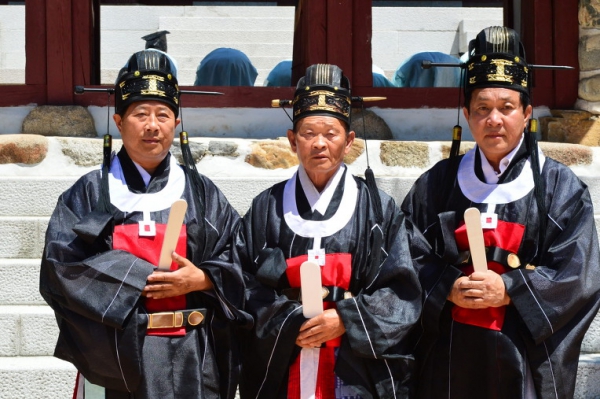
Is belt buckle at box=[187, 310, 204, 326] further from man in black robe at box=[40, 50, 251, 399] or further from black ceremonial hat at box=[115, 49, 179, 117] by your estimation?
black ceremonial hat at box=[115, 49, 179, 117]

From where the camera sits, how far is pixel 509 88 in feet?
13.4

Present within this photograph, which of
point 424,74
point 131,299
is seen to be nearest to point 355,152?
point 131,299

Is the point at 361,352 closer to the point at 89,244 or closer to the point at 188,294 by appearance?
the point at 188,294

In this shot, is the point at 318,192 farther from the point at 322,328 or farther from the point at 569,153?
the point at 569,153

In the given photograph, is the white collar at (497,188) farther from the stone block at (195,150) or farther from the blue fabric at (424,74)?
the blue fabric at (424,74)

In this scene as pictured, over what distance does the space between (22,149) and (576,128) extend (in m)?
3.41

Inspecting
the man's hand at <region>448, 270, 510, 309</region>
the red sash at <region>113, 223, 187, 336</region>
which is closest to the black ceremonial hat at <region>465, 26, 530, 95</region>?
the man's hand at <region>448, 270, 510, 309</region>

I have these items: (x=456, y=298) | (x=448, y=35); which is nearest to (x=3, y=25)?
(x=448, y=35)


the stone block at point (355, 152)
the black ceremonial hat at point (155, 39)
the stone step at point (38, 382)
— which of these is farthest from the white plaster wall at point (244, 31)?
the stone step at point (38, 382)

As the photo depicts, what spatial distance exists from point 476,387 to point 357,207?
0.88 m

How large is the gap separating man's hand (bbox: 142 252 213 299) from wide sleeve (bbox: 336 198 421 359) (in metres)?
0.58

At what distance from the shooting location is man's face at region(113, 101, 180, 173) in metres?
4.04

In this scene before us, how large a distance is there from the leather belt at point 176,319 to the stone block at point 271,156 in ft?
6.83

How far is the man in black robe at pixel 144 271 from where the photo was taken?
Result: 12.6 feet
